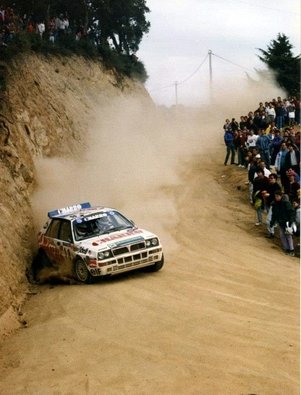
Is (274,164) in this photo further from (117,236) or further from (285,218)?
(117,236)

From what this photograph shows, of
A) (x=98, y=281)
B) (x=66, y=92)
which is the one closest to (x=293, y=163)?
(x=98, y=281)

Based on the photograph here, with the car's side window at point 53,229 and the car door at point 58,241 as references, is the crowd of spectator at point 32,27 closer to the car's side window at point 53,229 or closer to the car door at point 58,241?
the car's side window at point 53,229

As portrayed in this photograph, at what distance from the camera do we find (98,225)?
41.4 ft

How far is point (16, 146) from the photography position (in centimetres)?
1761

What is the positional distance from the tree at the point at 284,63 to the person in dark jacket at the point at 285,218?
30285 millimetres

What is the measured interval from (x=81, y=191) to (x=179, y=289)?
→ 961 centimetres

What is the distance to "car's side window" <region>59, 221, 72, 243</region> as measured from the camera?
1244 cm

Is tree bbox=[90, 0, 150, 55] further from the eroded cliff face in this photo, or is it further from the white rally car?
the white rally car

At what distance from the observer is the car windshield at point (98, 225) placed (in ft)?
40.6

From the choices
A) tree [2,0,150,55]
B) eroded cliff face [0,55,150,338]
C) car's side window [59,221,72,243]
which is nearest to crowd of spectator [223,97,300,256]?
car's side window [59,221,72,243]

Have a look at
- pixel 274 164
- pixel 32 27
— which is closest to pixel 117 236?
pixel 274 164

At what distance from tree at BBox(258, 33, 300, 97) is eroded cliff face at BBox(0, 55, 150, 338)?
1536cm

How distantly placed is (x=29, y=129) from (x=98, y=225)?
839cm

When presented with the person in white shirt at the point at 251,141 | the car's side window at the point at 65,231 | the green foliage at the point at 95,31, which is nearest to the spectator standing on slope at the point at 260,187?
the person in white shirt at the point at 251,141
